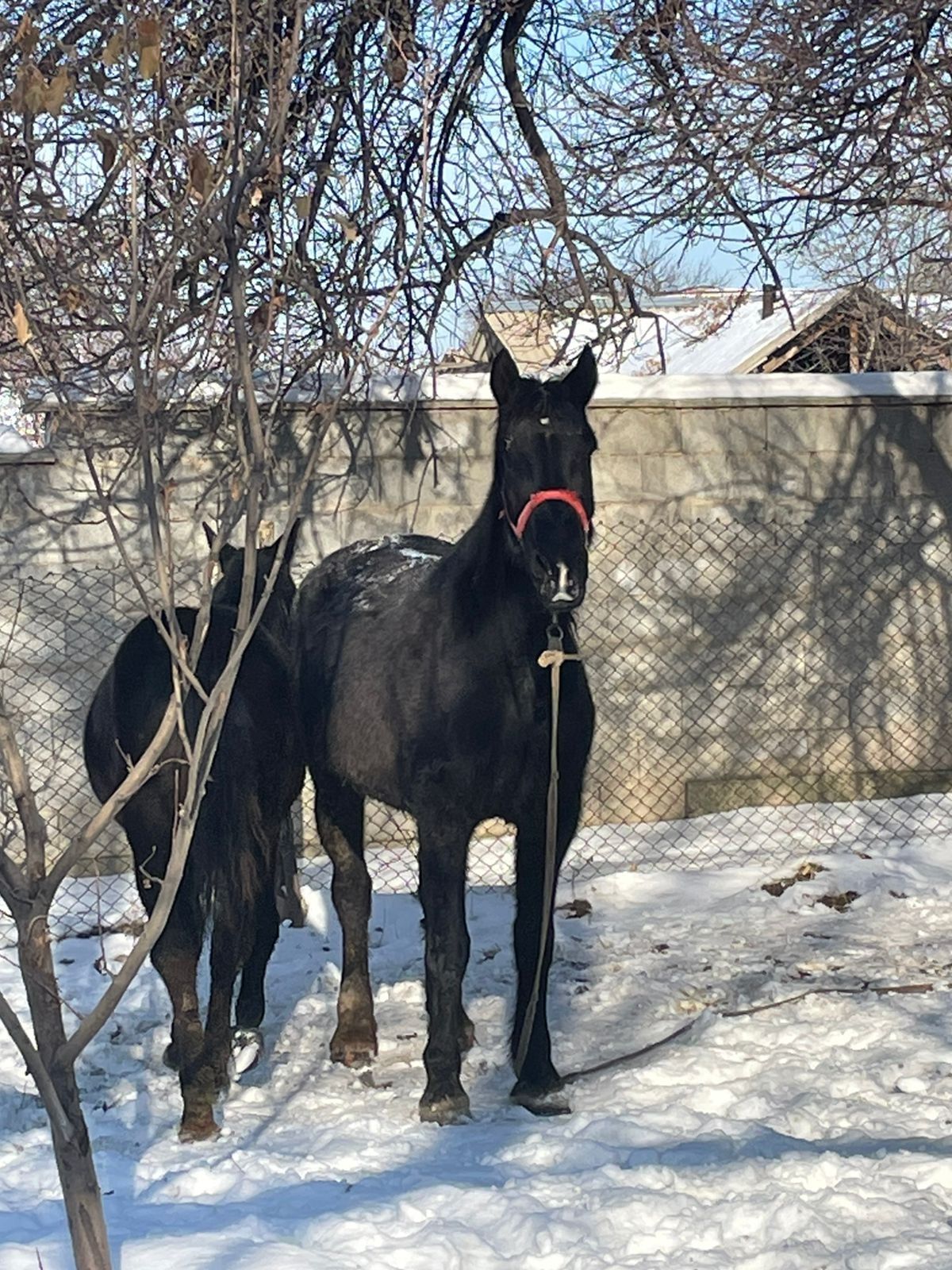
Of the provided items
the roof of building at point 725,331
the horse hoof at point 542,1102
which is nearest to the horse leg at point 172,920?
the horse hoof at point 542,1102

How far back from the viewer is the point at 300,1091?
16.1ft

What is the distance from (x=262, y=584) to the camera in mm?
5551

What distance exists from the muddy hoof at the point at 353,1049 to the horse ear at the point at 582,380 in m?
2.49

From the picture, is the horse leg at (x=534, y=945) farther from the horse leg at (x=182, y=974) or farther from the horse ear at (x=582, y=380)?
the horse ear at (x=582, y=380)

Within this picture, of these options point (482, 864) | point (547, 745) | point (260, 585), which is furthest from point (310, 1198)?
point (482, 864)

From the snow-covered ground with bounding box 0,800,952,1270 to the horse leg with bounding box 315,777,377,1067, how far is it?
26cm

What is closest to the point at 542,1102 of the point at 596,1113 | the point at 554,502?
the point at 596,1113

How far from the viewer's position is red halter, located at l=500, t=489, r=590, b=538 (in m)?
4.19

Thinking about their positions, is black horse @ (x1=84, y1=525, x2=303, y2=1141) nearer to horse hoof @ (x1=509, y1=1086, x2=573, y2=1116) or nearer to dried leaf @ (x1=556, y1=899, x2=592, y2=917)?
horse hoof @ (x1=509, y1=1086, x2=573, y2=1116)

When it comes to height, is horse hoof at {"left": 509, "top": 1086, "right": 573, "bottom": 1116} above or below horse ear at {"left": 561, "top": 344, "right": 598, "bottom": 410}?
below

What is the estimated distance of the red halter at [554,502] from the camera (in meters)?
4.19

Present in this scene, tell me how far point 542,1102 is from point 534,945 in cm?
51

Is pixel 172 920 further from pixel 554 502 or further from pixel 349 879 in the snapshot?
pixel 554 502

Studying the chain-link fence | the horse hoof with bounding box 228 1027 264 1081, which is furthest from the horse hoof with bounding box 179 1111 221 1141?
the chain-link fence
